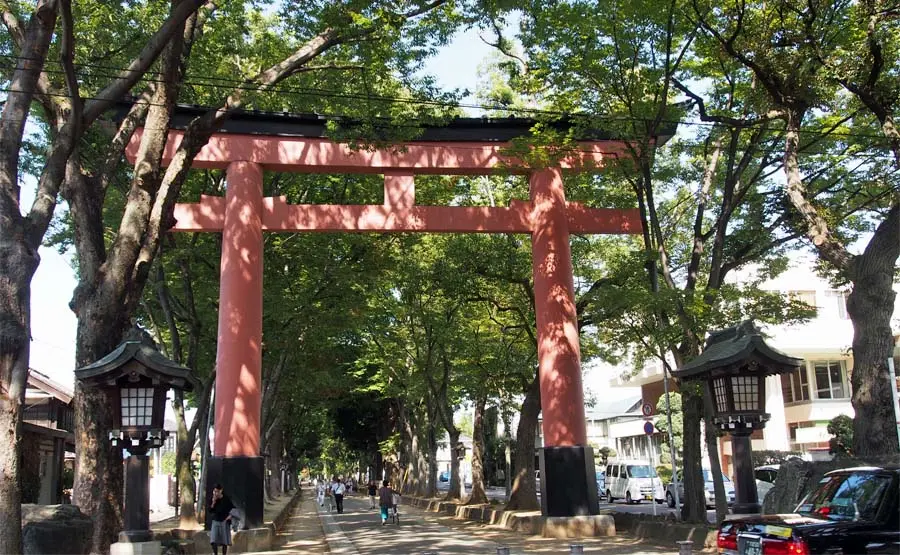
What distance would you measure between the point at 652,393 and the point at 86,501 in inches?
1526

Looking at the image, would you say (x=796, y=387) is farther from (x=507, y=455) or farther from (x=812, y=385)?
(x=507, y=455)

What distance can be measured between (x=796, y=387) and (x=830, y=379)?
5.25 feet

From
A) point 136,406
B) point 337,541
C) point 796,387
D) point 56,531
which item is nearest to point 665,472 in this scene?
point 796,387

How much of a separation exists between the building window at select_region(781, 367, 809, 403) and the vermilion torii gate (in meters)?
23.3

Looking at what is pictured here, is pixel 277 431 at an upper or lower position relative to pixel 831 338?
lower

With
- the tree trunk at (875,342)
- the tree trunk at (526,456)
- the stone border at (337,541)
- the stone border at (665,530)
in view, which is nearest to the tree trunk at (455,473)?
the stone border at (337,541)

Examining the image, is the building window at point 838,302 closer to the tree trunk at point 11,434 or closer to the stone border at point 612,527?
the stone border at point 612,527

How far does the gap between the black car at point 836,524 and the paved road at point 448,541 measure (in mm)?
5634

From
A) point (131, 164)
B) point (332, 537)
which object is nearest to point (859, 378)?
point (332, 537)

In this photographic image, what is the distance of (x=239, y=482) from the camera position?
1600cm

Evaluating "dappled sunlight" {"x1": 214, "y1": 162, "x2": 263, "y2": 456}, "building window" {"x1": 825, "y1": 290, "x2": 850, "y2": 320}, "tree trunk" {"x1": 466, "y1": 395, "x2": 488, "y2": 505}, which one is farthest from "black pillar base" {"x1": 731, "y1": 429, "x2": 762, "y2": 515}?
"building window" {"x1": 825, "y1": 290, "x2": 850, "y2": 320}

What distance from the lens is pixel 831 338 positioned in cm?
3534

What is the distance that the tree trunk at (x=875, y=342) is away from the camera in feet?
36.8

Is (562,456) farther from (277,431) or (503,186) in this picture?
(277,431)
